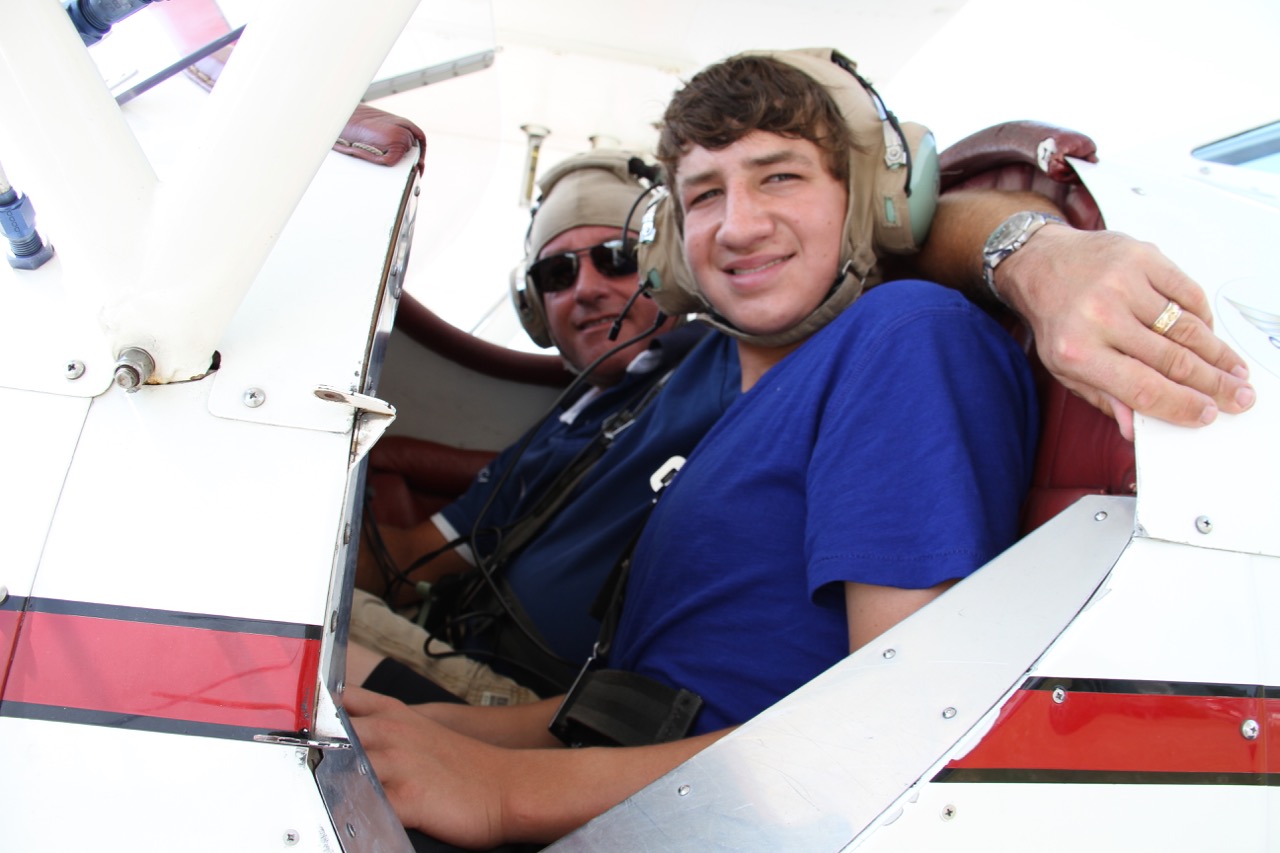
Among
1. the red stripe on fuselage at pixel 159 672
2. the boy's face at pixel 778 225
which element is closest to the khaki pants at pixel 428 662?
the boy's face at pixel 778 225

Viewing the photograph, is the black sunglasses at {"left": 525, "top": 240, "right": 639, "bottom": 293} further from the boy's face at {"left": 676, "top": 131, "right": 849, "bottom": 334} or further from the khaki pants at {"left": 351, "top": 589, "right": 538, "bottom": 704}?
the khaki pants at {"left": 351, "top": 589, "right": 538, "bottom": 704}

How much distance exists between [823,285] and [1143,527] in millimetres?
576

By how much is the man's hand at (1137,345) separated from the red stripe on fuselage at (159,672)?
2.19 ft

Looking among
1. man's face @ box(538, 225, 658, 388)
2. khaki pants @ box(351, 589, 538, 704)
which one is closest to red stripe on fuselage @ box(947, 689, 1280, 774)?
khaki pants @ box(351, 589, 538, 704)

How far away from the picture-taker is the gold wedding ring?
727mm

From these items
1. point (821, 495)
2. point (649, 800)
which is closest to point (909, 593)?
point (821, 495)

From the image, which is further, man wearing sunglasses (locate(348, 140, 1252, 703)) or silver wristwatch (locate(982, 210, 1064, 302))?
silver wristwatch (locate(982, 210, 1064, 302))

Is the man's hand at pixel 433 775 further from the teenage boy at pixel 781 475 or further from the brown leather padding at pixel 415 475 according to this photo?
the brown leather padding at pixel 415 475

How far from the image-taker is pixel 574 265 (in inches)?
82.5

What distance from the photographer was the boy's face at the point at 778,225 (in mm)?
1164

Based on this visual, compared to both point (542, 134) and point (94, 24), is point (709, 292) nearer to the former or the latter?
point (94, 24)

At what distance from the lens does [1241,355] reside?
75cm

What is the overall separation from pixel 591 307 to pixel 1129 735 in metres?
1.59

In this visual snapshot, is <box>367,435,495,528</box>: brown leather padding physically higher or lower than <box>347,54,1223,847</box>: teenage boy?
lower
